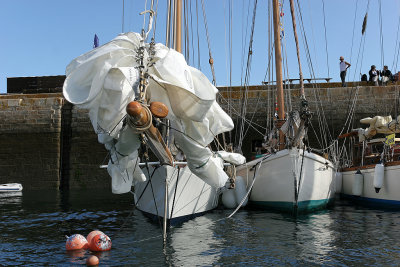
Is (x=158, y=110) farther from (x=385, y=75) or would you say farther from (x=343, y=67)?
(x=385, y=75)

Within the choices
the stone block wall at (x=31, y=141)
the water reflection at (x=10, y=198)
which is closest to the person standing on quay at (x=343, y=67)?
the stone block wall at (x=31, y=141)

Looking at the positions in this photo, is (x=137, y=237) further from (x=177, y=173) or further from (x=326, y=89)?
(x=326, y=89)

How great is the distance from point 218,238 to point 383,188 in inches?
257

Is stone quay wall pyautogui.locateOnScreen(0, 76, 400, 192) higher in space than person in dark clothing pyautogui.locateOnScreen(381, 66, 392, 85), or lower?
lower

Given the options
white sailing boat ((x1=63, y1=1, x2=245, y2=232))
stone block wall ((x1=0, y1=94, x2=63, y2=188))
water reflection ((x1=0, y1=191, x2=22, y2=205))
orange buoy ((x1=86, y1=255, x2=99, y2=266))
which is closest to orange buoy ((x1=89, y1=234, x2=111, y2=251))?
orange buoy ((x1=86, y1=255, x2=99, y2=266))

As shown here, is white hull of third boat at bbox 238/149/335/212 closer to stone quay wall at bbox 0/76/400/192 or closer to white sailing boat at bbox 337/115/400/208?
white sailing boat at bbox 337/115/400/208

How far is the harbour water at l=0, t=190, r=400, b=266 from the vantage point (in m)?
6.66

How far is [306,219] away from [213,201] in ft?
8.45

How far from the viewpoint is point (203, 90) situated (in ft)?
21.1

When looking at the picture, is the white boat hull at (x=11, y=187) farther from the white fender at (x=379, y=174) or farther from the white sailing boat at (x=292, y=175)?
the white fender at (x=379, y=174)

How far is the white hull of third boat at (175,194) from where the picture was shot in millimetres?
8812

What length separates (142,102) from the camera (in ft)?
18.8

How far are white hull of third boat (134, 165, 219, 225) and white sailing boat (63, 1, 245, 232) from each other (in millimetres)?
1408

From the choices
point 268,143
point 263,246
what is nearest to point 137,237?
point 263,246
